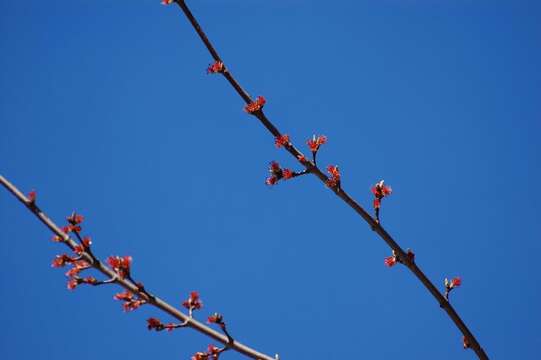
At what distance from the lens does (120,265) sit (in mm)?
4434

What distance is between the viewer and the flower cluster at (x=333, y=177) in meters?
4.81

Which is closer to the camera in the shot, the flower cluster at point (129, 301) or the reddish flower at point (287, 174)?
the flower cluster at point (129, 301)

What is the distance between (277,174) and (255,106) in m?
0.84

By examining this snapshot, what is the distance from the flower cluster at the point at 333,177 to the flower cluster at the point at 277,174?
0.42 metres

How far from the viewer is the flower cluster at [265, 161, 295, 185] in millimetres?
5113

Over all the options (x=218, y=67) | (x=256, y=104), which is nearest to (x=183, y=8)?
(x=218, y=67)

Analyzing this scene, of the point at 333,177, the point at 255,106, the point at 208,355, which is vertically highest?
the point at 255,106

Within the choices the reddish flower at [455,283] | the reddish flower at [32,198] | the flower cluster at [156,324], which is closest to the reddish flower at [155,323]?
the flower cluster at [156,324]

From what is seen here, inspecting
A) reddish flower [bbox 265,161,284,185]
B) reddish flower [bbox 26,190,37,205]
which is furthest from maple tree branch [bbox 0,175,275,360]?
reddish flower [bbox 265,161,284,185]

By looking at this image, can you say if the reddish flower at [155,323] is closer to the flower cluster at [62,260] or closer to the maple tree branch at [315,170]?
the flower cluster at [62,260]

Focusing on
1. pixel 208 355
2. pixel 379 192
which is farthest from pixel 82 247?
pixel 379 192

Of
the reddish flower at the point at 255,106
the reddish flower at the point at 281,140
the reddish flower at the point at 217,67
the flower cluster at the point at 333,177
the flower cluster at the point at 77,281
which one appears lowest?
the flower cluster at the point at 77,281

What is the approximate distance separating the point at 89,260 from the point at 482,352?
4243 millimetres

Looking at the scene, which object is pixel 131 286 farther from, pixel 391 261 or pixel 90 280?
pixel 391 261
